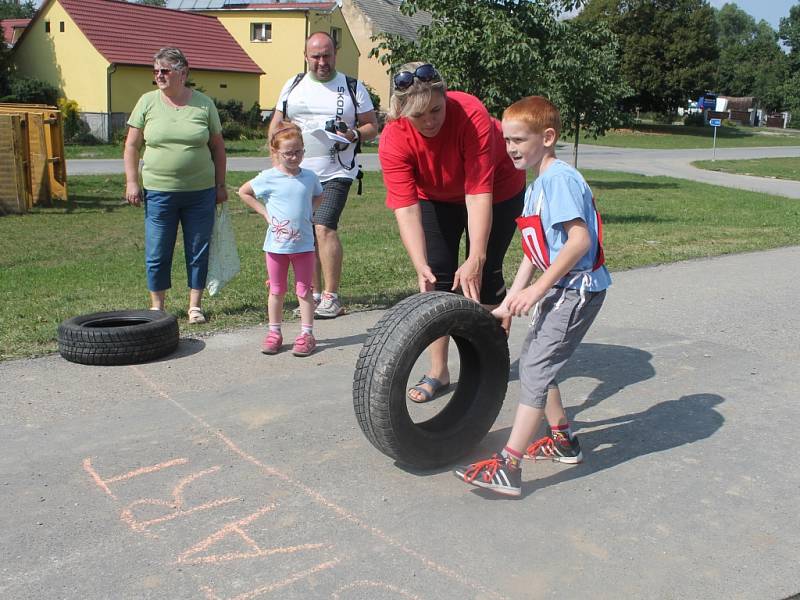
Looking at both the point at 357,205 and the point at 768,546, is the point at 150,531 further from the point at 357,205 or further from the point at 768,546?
the point at 357,205

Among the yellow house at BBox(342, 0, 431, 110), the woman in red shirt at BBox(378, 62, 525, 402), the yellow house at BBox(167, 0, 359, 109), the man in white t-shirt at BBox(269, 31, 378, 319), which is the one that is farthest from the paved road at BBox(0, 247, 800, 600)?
the yellow house at BBox(342, 0, 431, 110)

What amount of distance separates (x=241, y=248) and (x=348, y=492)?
7.10m

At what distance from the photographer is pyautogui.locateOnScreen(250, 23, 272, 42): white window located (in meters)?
44.5

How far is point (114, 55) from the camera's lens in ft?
113

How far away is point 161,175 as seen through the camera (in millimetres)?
6254

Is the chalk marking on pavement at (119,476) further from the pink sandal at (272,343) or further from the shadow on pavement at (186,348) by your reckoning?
the pink sandal at (272,343)

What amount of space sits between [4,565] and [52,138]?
42.2 feet

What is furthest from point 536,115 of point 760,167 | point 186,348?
point 760,167

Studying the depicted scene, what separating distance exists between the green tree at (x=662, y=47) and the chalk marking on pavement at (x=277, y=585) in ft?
193

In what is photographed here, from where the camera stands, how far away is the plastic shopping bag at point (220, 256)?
21.8 ft

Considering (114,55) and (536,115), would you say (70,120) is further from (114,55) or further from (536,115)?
(536,115)

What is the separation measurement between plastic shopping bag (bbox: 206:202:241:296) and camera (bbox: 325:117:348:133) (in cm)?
101

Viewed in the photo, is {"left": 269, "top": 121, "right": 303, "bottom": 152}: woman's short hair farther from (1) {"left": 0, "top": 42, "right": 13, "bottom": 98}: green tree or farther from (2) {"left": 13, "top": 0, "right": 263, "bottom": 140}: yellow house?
(1) {"left": 0, "top": 42, "right": 13, "bottom": 98}: green tree

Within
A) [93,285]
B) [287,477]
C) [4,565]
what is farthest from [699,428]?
[93,285]
